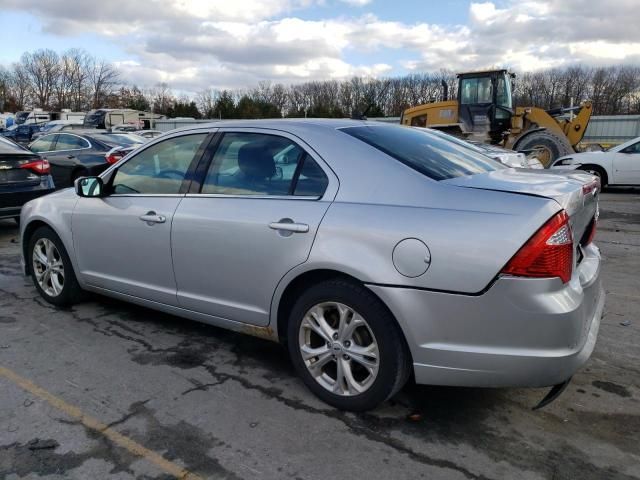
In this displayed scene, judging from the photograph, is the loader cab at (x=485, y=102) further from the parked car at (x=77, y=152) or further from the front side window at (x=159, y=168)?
the front side window at (x=159, y=168)

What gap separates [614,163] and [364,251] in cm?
1354

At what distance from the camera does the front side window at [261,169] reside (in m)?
3.24

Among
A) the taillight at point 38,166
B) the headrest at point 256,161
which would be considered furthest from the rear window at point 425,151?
the taillight at point 38,166

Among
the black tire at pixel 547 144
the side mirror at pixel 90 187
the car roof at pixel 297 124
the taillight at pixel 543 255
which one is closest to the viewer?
the taillight at pixel 543 255

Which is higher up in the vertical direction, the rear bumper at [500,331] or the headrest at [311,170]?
the headrest at [311,170]

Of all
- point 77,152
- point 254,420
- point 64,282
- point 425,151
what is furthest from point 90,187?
point 77,152

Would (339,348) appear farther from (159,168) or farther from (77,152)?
(77,152)

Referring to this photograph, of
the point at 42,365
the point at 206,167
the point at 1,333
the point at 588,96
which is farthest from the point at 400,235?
the point at 588,96

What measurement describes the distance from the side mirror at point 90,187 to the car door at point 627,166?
13467 millimetres

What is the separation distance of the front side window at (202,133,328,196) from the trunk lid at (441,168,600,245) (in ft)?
2.65

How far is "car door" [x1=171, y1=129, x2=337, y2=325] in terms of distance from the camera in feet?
10.3

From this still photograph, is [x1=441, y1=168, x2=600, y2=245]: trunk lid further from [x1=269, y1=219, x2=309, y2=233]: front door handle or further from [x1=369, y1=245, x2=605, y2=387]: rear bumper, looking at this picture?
[x1=269, y1=219, x2=309, y2=233]: front door handle

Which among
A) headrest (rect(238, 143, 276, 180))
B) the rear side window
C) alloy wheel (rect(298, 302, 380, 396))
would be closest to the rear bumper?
alloy wheel (rect(298, 302, 380, 396))

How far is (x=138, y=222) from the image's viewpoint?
396cm
